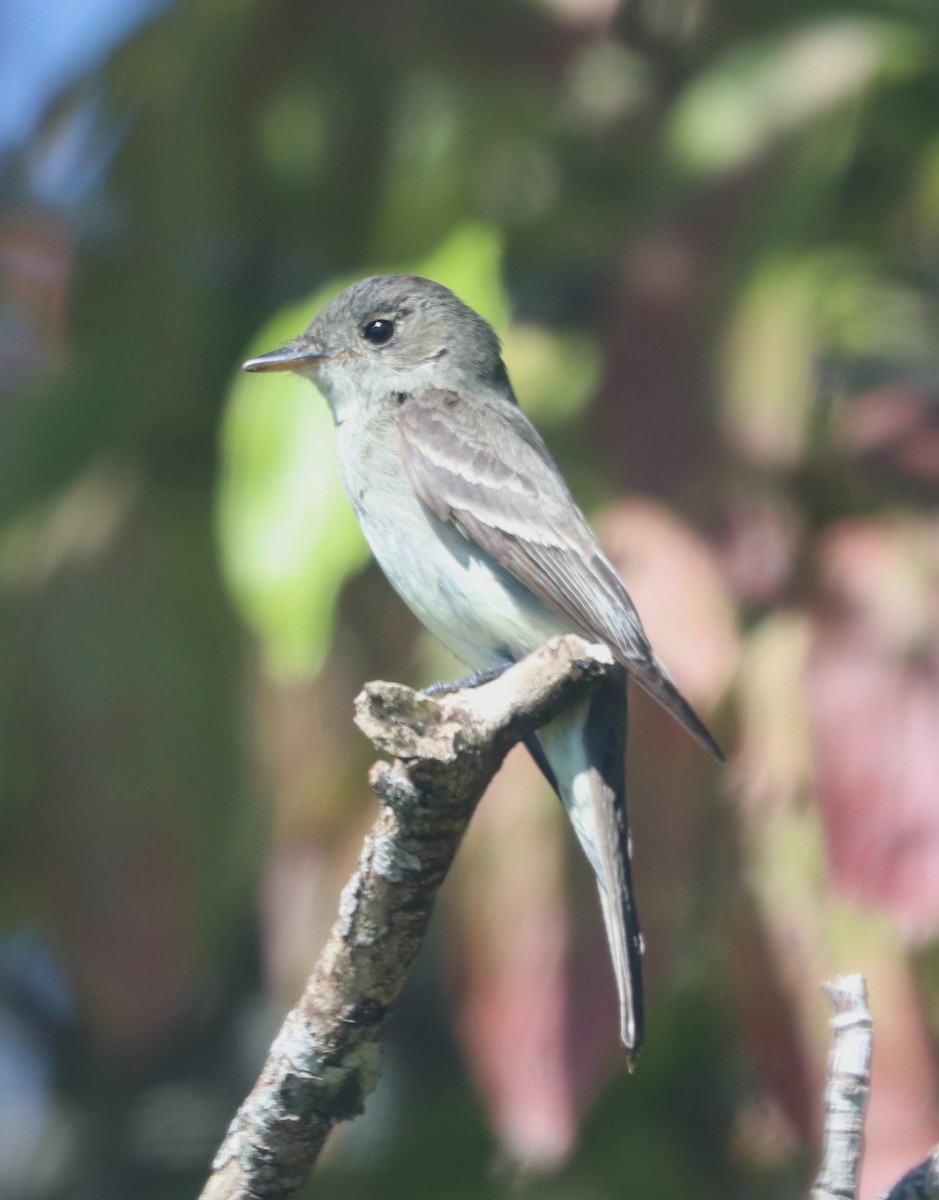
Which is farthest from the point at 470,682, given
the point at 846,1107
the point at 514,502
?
the point at 846,1107

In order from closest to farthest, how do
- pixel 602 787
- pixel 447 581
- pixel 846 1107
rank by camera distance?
pixel 846 1107, pixel 602 787, pixel 447 581

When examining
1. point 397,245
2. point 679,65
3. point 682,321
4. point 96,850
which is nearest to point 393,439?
point 397,245

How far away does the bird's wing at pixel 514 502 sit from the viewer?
274 cm

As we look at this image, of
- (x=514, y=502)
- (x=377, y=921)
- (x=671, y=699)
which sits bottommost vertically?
(x=377, y=921)

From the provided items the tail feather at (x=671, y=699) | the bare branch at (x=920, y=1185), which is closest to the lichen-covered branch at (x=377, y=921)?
the tail feather at (x=671, y=699)

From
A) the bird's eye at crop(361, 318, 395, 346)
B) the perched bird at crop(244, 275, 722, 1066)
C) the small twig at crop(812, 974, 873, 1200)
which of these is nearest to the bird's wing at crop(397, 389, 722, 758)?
the perched bird at crop(244, 275, 722, 1066)

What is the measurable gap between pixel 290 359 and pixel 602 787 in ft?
3.31

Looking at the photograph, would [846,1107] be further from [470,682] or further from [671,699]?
[470,682]

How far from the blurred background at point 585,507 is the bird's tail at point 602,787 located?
8 cm

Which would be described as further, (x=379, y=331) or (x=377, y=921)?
(x=379, y=331)

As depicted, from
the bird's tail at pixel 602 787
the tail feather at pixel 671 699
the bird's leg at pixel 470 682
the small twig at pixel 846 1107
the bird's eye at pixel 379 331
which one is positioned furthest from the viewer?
the bird's eye at pixel 379 331

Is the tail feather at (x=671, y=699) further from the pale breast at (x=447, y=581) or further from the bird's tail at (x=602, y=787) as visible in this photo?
the pale breast at (x=447, y=581)

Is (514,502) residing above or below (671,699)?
above

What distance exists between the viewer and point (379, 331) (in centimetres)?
346
